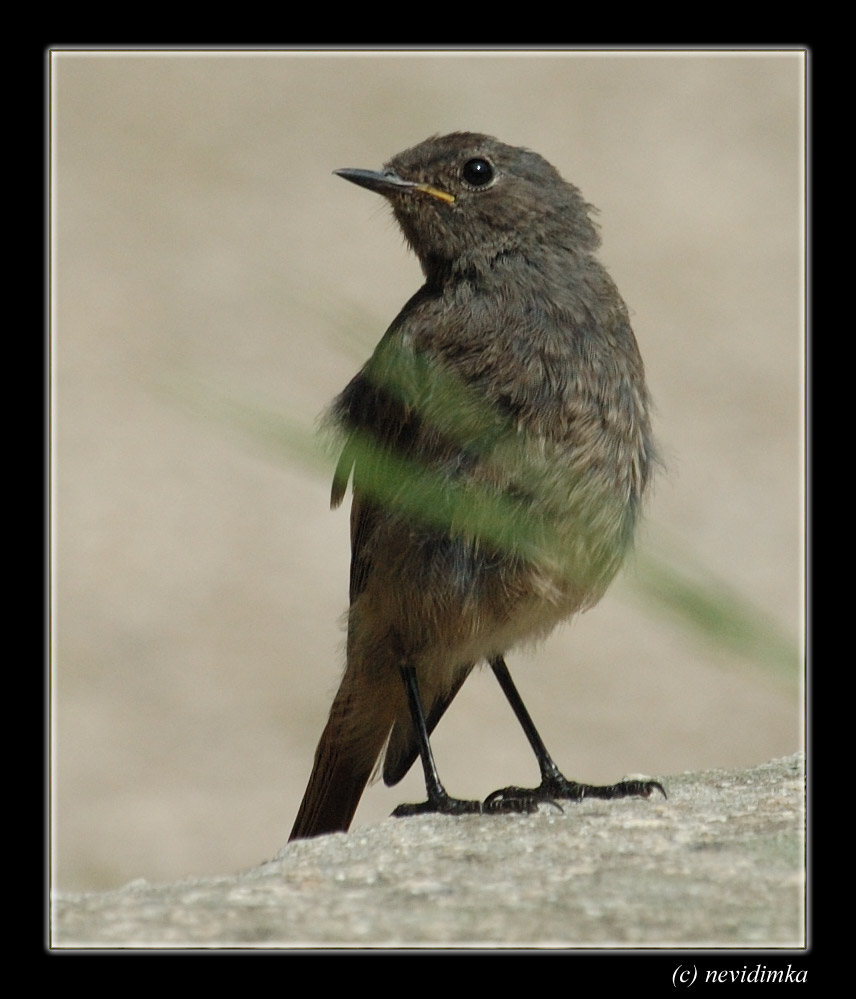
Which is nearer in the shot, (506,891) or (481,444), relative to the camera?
(506,891)

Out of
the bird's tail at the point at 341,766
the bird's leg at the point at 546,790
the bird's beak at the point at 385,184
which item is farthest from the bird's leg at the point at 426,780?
the bird's beak at the point at 385,184

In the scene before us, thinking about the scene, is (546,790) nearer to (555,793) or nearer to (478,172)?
(555,793)

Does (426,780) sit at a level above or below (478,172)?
below

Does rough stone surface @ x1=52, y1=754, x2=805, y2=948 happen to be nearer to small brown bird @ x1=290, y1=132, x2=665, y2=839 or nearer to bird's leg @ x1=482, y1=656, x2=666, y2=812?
bird's leg @ x1=482, y1=656, x2=666, y2=812

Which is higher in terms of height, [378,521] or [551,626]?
[378,521]

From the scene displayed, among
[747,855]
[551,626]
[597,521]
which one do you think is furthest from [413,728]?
[747,855]

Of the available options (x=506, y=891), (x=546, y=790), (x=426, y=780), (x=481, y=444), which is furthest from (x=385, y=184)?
(x=506, y=891)
